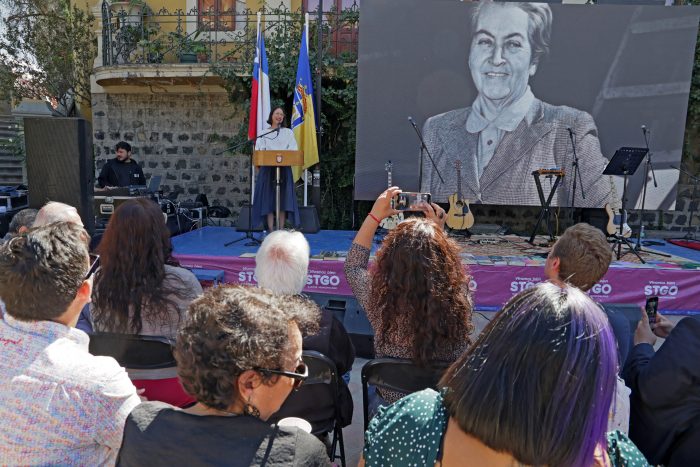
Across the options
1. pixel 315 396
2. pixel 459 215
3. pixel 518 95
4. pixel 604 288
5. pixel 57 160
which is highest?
pixel 518 95

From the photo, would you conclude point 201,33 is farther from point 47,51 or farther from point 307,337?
point 307,337

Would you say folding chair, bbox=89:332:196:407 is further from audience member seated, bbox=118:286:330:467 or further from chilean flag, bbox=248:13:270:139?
chilean flag, bbox=248:13:270:139

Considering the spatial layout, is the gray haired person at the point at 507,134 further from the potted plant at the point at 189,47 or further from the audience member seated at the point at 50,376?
the audience member seated at the point at 50,376

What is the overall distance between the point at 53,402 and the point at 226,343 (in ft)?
1.41

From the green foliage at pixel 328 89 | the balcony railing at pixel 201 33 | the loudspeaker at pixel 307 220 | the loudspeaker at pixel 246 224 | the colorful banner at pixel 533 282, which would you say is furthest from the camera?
the balcony railing at pixel 201 33

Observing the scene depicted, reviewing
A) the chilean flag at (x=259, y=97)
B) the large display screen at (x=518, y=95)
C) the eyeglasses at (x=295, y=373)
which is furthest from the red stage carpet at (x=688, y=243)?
the eyeglasses at (x=295, y=373)

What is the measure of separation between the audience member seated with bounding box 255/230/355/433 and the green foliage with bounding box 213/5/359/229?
19.6 feet

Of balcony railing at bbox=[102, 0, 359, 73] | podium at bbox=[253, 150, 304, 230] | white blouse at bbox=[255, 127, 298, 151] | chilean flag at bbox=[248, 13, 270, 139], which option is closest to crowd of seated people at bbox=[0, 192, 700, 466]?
podium at bbox=[253, 150, 304, 230]

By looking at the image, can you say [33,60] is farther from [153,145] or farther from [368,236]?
[368,236]

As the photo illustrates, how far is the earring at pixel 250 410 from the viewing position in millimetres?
1004

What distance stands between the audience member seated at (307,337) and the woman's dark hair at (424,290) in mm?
218

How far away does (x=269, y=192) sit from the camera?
5.83m

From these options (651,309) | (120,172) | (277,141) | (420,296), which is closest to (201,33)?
(120,172)

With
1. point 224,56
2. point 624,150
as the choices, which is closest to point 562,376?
point 624,150
